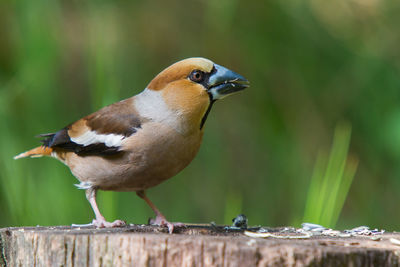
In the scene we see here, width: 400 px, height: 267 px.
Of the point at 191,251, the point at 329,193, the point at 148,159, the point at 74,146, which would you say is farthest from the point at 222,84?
the point at 191,251

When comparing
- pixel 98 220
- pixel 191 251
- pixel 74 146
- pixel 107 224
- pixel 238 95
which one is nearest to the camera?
pixel 191 251

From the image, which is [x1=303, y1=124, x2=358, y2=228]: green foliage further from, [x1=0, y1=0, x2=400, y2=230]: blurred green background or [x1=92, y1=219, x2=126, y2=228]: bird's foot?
[x1=92, y1=219, x2=126, y2=228]: bird's foot

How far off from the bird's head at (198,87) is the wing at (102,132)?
312mm

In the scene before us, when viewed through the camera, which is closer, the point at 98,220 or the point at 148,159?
the point at 148,159

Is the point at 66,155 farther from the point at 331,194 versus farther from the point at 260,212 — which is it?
the point at 260,212

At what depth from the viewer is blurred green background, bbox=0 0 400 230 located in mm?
5621

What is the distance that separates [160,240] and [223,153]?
4748 mm

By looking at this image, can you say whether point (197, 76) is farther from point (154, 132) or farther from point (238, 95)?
point (238, 95)

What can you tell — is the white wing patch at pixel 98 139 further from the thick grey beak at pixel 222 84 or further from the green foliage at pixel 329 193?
the green foliage at pixel 329 193

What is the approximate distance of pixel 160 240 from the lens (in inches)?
98.6

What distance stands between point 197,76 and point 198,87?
88 mm

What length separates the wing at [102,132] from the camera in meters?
3.99

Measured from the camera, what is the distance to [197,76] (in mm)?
4047

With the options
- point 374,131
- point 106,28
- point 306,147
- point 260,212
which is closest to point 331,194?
point 374,131
